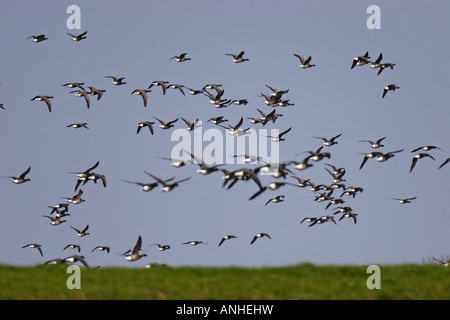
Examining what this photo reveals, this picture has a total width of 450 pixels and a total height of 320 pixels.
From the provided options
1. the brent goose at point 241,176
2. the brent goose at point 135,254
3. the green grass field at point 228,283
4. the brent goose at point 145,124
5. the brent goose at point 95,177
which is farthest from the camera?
the brent goose at point 145,124

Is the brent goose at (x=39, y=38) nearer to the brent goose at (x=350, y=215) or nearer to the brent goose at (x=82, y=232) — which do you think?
the brent goose at (x=82, y=232)

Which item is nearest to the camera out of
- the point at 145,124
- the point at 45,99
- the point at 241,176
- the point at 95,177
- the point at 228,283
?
the point at 228,283

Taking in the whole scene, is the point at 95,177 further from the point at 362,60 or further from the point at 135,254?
the point at 362,60

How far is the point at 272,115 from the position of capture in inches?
2021

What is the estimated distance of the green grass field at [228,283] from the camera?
3216 cm

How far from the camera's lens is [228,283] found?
33.4 meters

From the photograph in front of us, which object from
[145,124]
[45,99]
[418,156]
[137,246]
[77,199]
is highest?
[45,99]

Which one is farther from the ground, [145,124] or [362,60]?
[362,60]

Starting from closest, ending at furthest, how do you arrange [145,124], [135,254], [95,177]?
[135,254]
[95,177]
[145,124]

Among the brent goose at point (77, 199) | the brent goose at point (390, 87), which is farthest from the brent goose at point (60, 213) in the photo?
the brent goose at point (390, 87)

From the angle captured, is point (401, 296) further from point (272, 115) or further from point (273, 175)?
point (272, 115)

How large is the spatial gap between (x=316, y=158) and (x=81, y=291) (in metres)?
15.7

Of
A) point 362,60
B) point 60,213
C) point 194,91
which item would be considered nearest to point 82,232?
point 60,213
